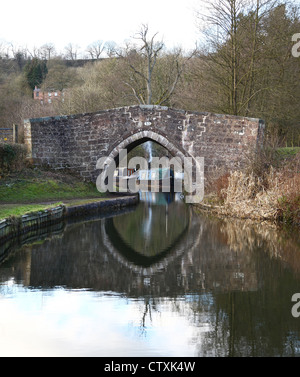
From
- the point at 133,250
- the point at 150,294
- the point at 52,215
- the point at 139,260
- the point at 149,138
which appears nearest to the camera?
the point at 150,294

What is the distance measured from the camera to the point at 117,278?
302 inches

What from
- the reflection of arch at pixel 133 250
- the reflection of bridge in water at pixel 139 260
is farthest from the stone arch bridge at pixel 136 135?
the reflection of arch at pixel 133 250

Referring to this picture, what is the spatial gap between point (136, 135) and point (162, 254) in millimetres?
9312

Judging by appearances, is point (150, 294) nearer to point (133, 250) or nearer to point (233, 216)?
point (133, 250)

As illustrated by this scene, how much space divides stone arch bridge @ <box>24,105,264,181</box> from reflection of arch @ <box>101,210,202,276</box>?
5388mm

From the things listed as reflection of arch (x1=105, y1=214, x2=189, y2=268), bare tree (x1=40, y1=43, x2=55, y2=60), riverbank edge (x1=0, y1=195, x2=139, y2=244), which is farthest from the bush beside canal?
bare tree (x1=40, y1=43, x2=55, y2=60)

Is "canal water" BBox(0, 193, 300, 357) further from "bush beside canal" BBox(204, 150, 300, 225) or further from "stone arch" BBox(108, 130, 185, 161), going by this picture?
"stone arch" BBox(108, 130, 185, 161)

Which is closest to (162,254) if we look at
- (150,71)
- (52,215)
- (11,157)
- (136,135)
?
(52,215)

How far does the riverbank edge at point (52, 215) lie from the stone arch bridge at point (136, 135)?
214 cm

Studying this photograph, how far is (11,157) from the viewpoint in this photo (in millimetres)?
16922

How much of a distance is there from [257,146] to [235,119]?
1.32 m

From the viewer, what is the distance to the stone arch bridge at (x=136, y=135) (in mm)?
17859

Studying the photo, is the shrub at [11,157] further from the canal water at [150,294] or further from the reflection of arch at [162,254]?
the canal water at [150,294]
